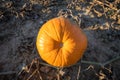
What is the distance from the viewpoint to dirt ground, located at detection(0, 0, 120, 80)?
12.1 feet

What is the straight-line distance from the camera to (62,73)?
3.66m

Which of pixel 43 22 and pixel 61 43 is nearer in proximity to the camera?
pixel 61 43

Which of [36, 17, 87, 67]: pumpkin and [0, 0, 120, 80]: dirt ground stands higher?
[36, 17, 87, 67]: pumpkin

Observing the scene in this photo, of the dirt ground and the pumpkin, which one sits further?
the dirt ground

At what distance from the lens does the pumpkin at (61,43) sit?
3408mm

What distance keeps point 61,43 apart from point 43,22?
3.79 feet

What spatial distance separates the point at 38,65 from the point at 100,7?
1.84 m

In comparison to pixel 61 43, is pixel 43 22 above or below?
below

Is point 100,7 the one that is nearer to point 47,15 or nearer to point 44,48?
point 47,15

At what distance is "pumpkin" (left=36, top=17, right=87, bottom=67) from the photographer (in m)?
3.41

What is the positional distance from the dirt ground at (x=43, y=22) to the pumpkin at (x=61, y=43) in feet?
0.89

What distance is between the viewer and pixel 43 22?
4.48 m

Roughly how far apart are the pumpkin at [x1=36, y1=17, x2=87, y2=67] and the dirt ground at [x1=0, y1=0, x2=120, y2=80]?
0.27 m

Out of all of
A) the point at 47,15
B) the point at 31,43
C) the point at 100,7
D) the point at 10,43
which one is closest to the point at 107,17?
the point at 100,7
